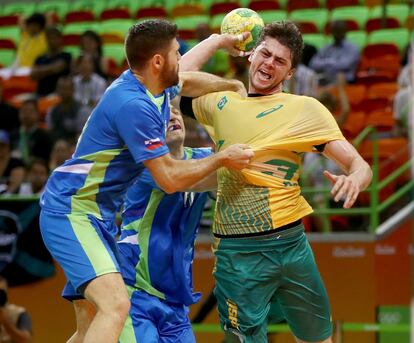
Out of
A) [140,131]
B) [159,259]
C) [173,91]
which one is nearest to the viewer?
[140,131]

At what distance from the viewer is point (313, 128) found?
578 cm

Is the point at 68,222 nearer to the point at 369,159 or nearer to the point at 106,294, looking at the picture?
the point at 106,294

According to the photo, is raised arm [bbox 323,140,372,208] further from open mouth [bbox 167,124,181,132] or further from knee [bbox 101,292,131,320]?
knee [bbox 101,292,131,320]

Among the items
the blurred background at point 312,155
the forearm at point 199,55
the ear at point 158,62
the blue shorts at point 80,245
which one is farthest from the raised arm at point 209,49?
the blurred background at point 312,155

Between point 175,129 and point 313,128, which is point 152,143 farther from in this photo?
point 313,128

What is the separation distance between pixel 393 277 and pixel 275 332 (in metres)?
1.24

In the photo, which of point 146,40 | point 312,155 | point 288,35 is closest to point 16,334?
point 312,155

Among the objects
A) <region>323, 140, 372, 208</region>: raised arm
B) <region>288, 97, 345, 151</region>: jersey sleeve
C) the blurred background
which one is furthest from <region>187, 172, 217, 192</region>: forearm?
the blurred background

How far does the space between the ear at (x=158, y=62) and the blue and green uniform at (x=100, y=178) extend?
13 cm

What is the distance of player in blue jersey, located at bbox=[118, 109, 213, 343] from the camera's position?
241 inches

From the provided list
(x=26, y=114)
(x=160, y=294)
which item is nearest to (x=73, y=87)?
(x=26, y=114)

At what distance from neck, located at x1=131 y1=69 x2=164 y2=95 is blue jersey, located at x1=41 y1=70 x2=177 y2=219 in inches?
1.3

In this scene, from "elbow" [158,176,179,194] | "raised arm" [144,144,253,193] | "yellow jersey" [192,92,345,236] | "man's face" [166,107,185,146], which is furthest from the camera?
"man's face" [166,107,185,146]

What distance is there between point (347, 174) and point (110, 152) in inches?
50.7
